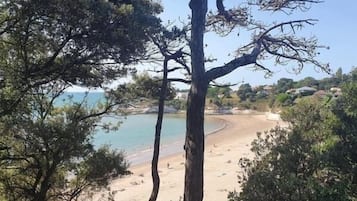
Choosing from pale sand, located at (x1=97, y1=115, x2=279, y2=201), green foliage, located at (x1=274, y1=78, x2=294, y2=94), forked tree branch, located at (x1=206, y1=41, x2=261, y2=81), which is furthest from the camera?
green foliage, located at (x1=274, y1=78, x2=294, y2=94)

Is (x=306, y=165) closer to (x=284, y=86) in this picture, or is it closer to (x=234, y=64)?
(x=234, y=64)

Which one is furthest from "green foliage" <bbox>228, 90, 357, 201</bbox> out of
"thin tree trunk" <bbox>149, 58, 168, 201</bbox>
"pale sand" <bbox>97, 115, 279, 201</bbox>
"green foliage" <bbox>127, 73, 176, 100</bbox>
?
"pale sand" <bbox>97, 115, 279, 201</bbox>

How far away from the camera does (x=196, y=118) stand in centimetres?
588

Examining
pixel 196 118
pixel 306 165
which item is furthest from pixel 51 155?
pixel 306 165

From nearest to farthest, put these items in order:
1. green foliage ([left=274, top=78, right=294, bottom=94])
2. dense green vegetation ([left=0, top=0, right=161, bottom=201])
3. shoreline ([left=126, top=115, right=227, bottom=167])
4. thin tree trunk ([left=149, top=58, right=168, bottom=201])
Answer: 1. dense green vegetation ([left=0, top=0, right=161, bottom=201])
2. thin tree trunk ([left=149, top=58, right=168, bottom=201])
3. shoreline ([left=126, top=115, right=227, bottom=167])
4. green foliage ([left=274, top=78, right=294, bottom=94])

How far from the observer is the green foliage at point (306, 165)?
5137mm

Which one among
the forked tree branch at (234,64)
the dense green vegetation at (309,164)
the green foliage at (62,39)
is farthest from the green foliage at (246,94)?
the green foliage at (62,39)

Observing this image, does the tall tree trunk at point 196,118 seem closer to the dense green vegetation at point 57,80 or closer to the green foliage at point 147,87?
the dense green vegetation at point 57,80

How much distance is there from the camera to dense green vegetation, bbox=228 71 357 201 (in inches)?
202

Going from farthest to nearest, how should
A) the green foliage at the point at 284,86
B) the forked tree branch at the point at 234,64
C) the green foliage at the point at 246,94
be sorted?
the green foliage at the point at 246,94 → the green foliage at the point at 284,86 → the forked tree branch at the point at 234,64

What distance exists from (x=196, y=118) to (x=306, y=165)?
1683 millimetres

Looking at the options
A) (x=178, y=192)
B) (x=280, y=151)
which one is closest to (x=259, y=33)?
(x=280, y=151)

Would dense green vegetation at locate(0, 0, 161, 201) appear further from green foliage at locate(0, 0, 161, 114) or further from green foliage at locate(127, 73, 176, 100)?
green foliage at locate(127, 73, 176, 100)

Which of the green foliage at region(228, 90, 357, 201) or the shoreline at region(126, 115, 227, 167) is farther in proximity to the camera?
the shoreline at region(126, 115, 227, 167)
